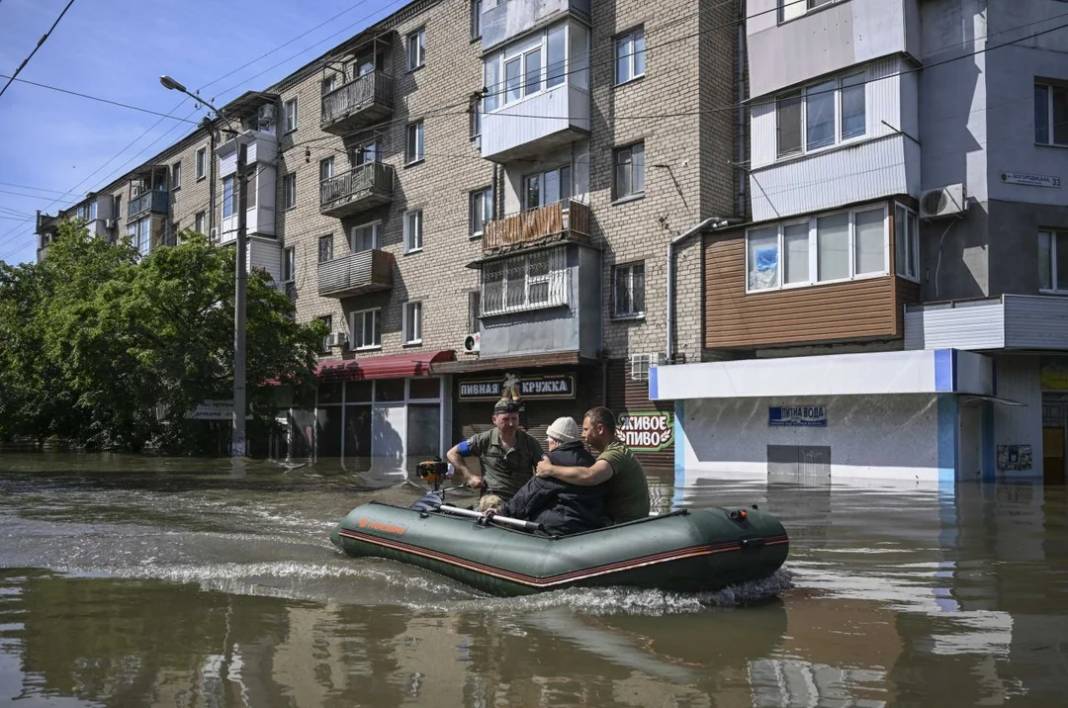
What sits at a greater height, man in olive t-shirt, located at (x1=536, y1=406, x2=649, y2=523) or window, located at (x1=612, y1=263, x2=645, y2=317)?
window, located at (x1=612, y1=263, x2=645, y2=317)

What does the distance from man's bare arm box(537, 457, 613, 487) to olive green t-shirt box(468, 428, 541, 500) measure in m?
1.55

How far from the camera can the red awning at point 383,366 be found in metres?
26.2

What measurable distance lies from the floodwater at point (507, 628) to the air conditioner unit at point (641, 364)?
9.88 metres

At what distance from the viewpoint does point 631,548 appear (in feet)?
22.3

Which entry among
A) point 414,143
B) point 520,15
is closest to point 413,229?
point 414,143

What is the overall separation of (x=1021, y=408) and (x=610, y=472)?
13.7m

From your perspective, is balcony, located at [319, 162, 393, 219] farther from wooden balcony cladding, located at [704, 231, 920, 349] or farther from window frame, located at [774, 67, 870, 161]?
window frame, located at [774, 67, 870, 161]

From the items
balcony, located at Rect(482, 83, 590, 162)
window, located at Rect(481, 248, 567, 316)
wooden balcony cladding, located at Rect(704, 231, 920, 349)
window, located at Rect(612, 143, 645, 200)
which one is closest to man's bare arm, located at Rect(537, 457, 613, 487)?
wooden balcony cladding, located at Rect(704, 231, 920, 349)

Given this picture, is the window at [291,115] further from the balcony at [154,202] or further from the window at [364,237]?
the balcony at [154,202]

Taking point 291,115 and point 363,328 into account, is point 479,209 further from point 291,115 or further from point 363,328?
point 291,115

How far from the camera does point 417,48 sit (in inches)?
1131

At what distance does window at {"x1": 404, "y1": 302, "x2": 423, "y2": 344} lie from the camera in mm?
28203

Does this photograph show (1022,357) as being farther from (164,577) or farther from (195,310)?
(195,310)

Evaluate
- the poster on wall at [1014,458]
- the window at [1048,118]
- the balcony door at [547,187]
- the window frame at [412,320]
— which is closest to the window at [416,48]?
the balcony door at [547,187]
